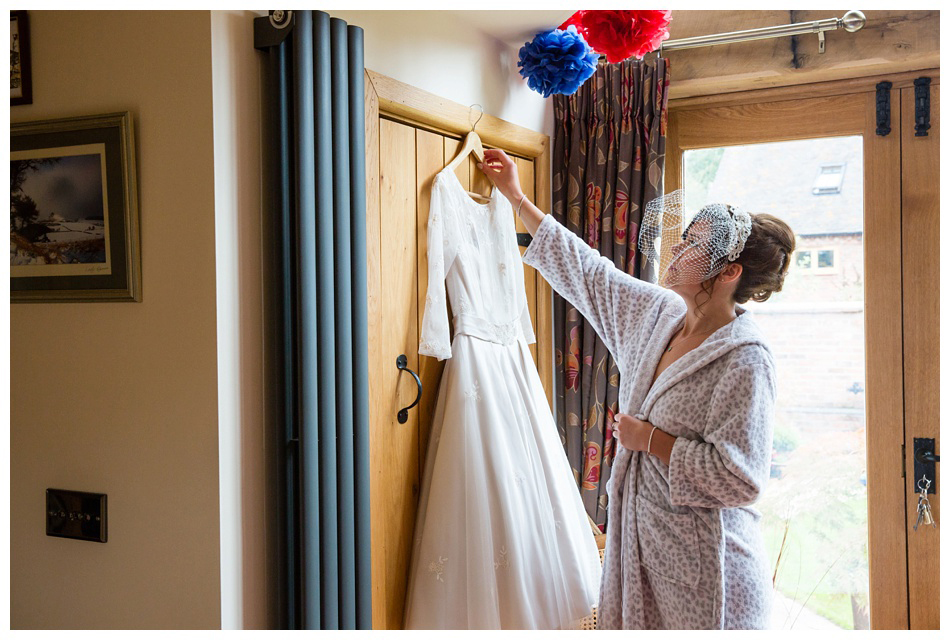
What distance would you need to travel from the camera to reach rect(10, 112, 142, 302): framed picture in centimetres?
161

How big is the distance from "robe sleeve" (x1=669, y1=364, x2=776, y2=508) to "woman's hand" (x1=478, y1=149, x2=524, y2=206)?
852 millimetres

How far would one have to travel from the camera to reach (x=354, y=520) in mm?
1748

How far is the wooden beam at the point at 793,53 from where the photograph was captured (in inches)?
90.0

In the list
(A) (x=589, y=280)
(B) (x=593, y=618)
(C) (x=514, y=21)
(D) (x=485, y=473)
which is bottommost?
(B) (x=593, y=618)

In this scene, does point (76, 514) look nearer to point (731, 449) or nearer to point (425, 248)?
point (425, 248)

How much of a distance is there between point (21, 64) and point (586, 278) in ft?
4.68

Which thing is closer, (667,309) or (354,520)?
(354,520)

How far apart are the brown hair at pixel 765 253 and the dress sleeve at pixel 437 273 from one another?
75 cm

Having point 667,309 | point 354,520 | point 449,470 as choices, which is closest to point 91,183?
point 354,520

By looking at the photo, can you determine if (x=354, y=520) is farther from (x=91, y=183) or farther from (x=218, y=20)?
(x=218, y=20)

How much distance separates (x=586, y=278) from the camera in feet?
6.89

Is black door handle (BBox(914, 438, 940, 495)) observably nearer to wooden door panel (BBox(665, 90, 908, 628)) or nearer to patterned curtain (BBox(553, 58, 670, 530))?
wooden door panel (BBox(665, 90, 908, 628))

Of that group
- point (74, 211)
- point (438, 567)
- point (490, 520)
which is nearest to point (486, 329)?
point (490, 520)

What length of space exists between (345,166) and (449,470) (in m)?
0.83
